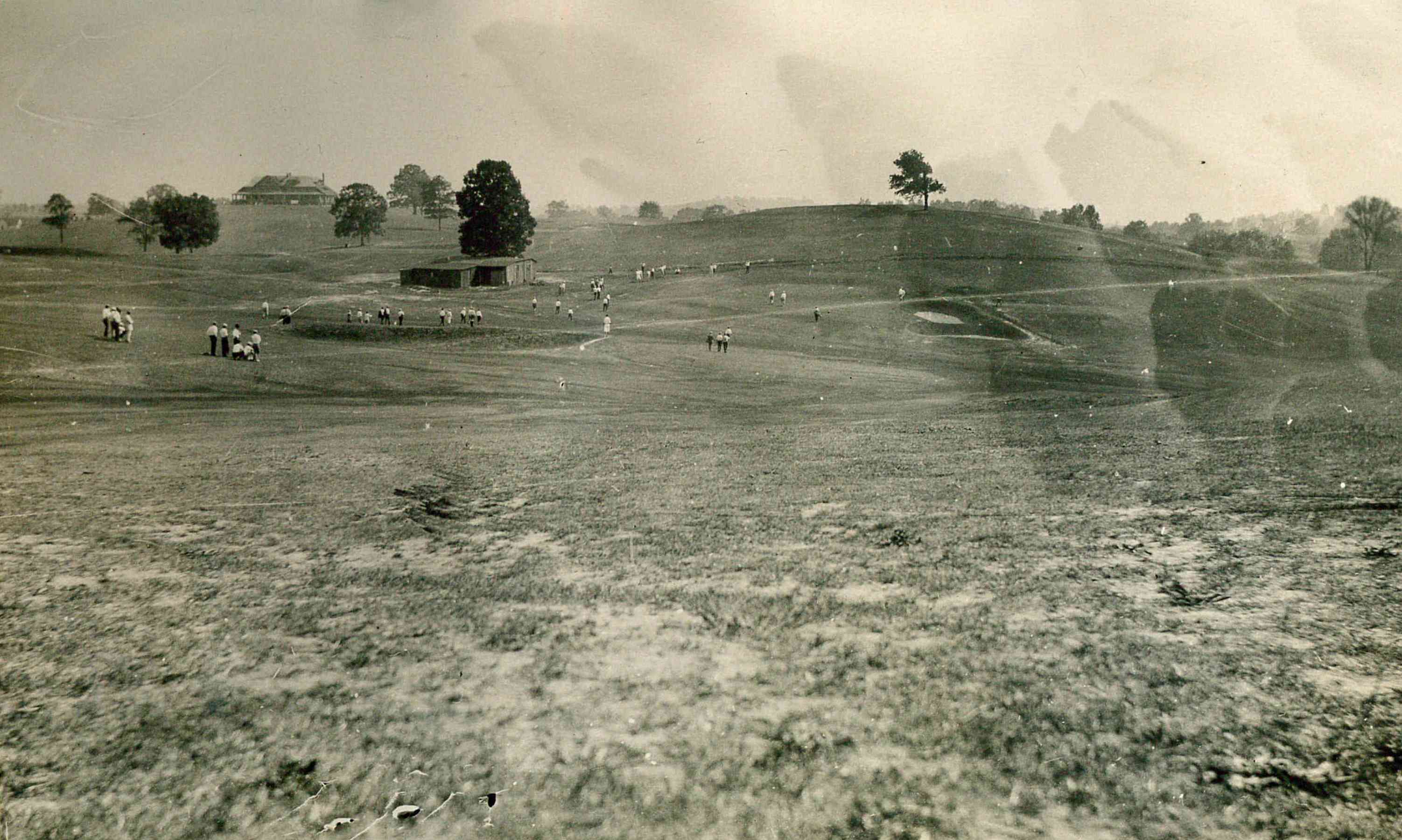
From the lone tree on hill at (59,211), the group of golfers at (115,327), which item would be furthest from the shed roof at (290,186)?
the group of golfers at (115,327)

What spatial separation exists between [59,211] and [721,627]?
4103 cm

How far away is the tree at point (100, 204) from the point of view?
20750 mm

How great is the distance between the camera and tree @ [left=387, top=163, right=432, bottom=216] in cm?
9806

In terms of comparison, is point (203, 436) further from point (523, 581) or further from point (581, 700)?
point (581, 700)

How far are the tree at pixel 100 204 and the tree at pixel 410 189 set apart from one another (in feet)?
224

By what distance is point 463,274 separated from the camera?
59000 mm

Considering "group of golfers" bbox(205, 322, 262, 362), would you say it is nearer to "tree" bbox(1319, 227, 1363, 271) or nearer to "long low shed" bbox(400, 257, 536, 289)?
"long low shed" bbox(400, 257, 536, 289)

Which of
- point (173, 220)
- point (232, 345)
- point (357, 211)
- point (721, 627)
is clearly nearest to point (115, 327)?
point (232, 345)

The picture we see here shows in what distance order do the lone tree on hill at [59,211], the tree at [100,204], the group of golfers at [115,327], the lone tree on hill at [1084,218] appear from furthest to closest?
the lone tree on hill at [1084,218] → the group of golfers at [115,327] → the lone tree on hill at [59,211] → the tree at [100,204]

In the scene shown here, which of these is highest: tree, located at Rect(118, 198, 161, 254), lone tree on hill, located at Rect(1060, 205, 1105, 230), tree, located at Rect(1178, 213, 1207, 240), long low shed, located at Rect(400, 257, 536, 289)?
lone tree on hill, located at Rect(1060, 205, 1105, 230)

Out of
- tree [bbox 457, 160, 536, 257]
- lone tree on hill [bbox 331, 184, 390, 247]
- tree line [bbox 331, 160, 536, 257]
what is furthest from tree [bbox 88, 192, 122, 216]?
lone tree on hill [bbox 331, 184, 390, 247]

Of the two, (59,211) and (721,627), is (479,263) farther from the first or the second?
(721,627)

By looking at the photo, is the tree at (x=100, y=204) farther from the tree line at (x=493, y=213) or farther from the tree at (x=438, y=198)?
the tree at (x=438, y=198)

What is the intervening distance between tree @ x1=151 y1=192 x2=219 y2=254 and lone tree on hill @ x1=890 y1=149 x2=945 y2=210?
206ft
